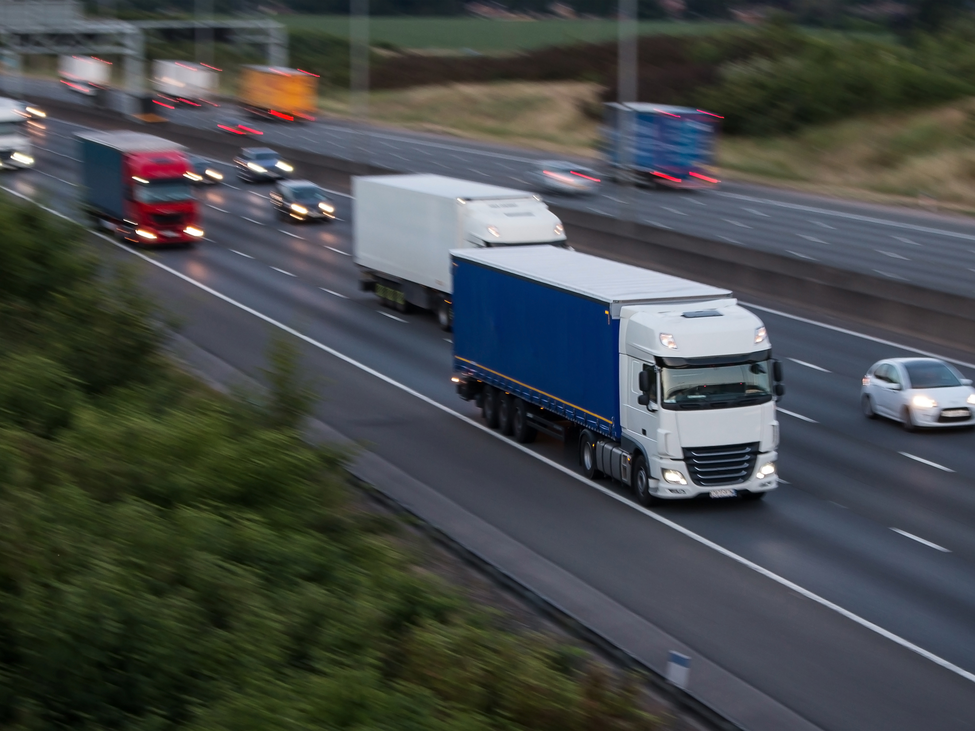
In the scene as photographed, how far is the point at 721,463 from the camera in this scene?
18609mm

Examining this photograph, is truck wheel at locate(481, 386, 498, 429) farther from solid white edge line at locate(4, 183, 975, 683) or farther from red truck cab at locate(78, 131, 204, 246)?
red truck cab at locate(78, 131, 204, 246)

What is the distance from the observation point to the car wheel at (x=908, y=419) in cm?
2352

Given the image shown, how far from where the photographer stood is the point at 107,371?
2011cm

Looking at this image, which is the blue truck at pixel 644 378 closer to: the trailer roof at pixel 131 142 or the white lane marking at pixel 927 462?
the white lane marking at pixel 927 462

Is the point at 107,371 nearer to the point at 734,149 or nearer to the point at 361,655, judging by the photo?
the point at 361,655

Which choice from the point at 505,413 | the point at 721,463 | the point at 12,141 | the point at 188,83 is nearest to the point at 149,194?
the point at 12,141

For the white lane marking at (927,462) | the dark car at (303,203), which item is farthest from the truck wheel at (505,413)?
the dark car at (303,203)

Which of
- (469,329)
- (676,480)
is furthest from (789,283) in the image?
(676,480)

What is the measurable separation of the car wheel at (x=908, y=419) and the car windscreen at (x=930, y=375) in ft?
1.53

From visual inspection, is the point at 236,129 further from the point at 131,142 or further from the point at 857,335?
the point at 857,335

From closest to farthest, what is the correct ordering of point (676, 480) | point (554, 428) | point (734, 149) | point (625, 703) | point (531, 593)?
point (625, 703) < point (531, 593) < point (676, 480) < point (554, 428) < point (734, 149)

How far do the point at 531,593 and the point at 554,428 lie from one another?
7782mm

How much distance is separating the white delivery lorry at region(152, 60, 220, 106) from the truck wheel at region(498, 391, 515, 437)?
3339 inches

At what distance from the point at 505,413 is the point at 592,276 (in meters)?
3.06
